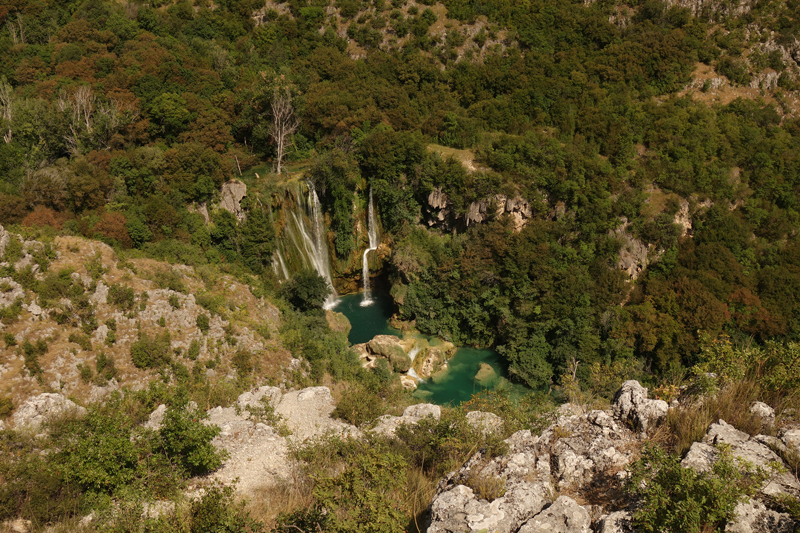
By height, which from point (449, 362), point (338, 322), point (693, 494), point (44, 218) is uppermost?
Answer: point (693, 494)

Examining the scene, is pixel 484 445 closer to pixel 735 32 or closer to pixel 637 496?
pixel 637 496

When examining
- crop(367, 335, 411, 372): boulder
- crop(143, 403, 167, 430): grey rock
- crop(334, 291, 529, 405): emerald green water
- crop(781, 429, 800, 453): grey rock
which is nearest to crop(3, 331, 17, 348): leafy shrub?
crop(143, 403, 167, 430): grey rock

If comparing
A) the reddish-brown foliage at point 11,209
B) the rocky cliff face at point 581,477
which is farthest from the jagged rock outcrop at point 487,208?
the rocky cliff face at point 581,477

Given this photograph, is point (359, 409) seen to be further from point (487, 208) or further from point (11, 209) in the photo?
point (487, 208)

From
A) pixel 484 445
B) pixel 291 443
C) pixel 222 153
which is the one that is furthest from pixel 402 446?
pixel 222 153

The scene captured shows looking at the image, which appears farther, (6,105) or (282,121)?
(282,121)

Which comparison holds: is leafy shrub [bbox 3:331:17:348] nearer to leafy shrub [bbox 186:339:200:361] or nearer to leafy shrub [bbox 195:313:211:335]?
leafy shrub [bbox 186:339:200:361]

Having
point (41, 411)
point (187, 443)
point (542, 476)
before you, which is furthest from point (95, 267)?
point (542, 476)
